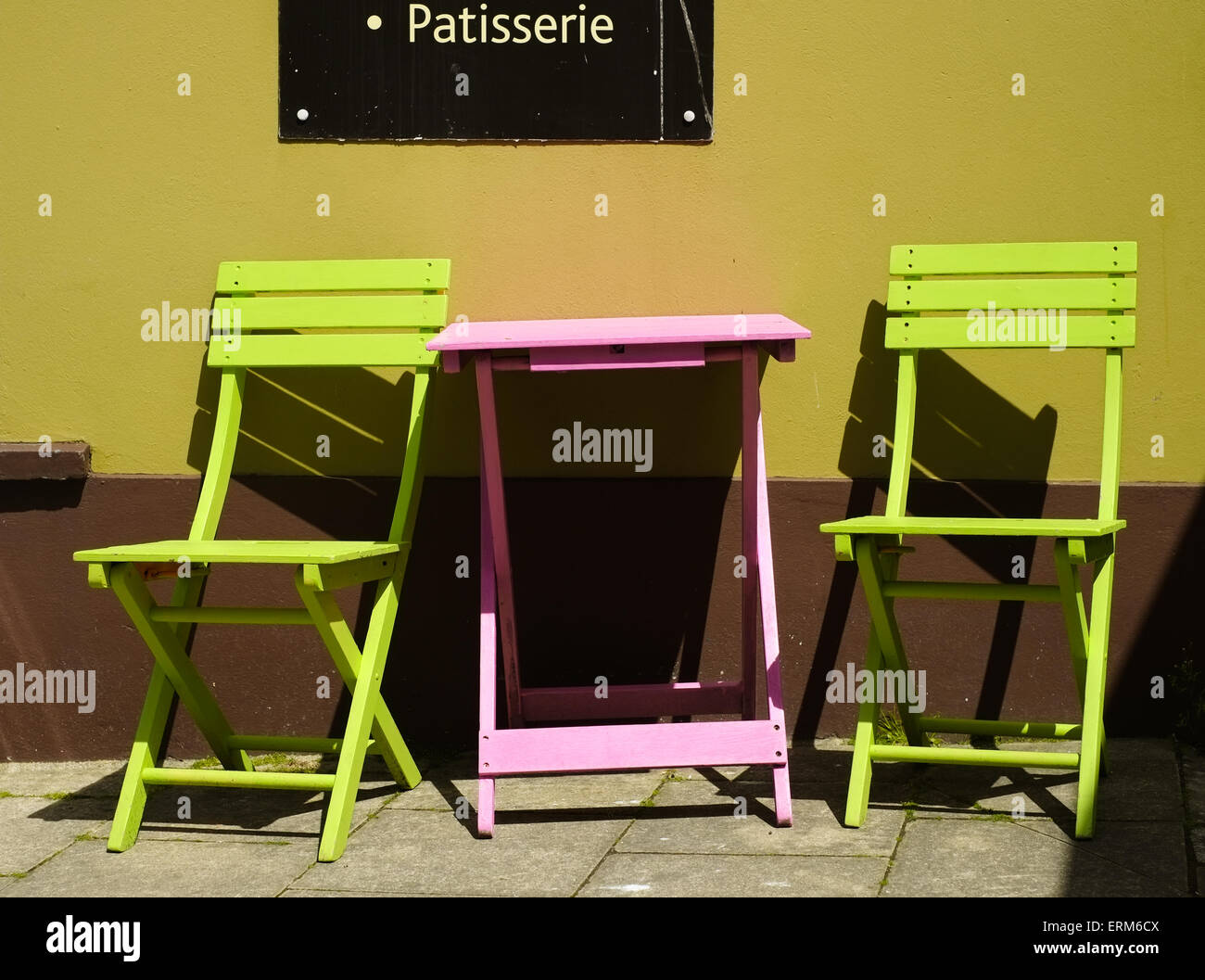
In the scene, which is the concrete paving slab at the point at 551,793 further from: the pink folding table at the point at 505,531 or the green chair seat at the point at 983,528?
the green chair seat at the point at 983,528

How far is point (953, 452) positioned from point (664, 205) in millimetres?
1103

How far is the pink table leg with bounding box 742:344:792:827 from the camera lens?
3.48 meters

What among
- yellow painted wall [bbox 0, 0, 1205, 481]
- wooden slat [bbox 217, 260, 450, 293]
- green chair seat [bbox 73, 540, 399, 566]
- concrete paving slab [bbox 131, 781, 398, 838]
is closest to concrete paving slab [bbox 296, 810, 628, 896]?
concrete paving slab [bbox 131, 781, 398, 838]

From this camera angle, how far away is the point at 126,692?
426cm

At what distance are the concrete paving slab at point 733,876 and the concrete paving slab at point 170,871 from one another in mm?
721

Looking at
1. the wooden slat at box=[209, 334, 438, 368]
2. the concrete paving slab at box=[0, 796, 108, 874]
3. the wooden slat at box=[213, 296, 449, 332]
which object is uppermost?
the wooden slat at box=[213, 296, 449, 332]

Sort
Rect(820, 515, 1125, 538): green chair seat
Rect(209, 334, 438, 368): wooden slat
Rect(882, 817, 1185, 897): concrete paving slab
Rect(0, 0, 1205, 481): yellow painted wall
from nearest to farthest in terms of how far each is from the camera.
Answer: Rect(882, 817, 1185, 897): concrete paving slab, Rect(820, 515, 1125, 538): green chair seat, Rect(209, 334, 438, 368): wooden slat, Rect(0, 0, 1205, 481): yellow painted wall

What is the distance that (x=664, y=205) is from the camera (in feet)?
13.7

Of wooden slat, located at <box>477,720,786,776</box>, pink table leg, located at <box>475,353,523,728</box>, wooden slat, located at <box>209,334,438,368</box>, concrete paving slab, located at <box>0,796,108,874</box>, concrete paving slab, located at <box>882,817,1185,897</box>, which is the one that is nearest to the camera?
concrete paving slab, located at <box>882,817,1185,897</box>

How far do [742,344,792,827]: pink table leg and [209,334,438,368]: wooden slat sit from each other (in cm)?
87

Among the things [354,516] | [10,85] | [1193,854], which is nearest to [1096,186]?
[1193,854]

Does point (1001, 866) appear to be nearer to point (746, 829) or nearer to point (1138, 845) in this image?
point (1138, 845)

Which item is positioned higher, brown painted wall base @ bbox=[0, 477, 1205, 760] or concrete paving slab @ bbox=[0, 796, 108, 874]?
brown painted wall base @ bbox=[0, 477, 1205, 760]

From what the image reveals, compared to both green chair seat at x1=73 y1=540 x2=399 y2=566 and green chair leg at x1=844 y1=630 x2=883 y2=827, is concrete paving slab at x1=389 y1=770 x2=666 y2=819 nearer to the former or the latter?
green chair leg at x1=844 y1=630 x2=883 y2=827
